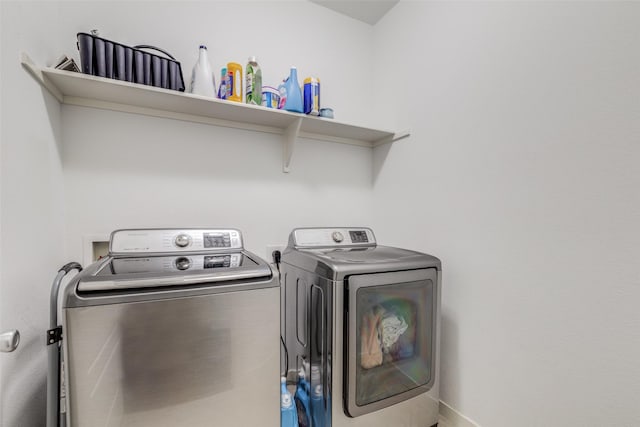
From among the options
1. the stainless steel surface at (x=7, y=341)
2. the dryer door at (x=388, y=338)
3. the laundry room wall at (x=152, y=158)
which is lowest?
the dryer door at (x=388, y=338)

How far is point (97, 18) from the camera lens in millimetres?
1331

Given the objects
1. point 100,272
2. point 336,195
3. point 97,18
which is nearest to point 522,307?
point 336,195

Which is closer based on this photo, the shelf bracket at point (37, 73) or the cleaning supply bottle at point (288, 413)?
the shelf bracket at point (37, 73)

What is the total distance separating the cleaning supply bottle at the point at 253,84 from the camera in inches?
57.9

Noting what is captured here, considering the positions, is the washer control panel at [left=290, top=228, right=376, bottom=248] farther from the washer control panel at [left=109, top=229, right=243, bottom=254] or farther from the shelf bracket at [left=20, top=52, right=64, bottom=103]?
the shelf bracket at [left=20, top=52, right=64, bottom=103]

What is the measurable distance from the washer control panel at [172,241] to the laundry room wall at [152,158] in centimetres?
25

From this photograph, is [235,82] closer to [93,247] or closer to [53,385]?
[93,247]

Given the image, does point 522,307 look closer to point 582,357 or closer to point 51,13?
point 582,357

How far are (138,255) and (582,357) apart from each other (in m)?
1.79

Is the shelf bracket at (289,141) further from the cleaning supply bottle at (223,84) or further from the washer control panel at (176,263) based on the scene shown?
the washer control panel at (176,263)

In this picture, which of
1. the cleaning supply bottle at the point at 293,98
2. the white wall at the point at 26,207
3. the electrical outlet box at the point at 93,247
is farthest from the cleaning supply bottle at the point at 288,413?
the cleaning supply bottle at the point at 293,98

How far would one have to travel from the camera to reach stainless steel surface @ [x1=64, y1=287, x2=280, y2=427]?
0.75m

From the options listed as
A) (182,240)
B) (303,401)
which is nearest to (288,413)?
(303,401)

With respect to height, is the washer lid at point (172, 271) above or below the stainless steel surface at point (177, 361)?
above
